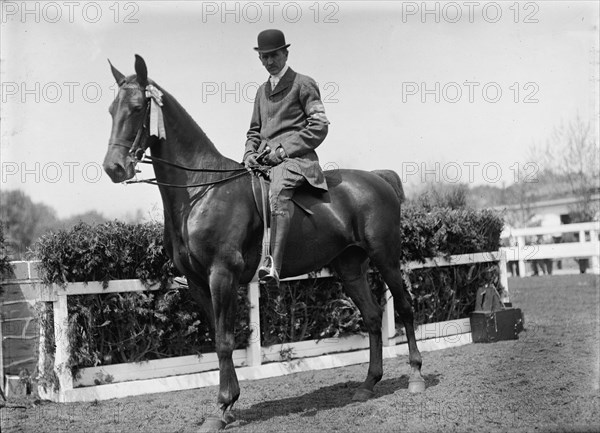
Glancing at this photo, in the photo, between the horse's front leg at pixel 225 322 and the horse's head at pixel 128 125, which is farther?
the horse's front leg at pixel 225 322

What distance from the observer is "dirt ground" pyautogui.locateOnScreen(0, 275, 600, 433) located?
17.3ft

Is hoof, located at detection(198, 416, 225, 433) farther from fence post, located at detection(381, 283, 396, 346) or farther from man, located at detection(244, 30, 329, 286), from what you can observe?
→ fence post, located at detection(381, 283, 396, 346)

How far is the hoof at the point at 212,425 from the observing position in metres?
5.25

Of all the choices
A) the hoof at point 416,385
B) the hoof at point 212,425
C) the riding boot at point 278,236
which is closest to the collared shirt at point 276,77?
the riding boot at point 278,236

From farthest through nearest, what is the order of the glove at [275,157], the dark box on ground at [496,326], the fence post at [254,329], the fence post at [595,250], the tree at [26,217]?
the tree at [26,217] < the fence post at [595,250] < the dark box on ground at [496,326] < the fence post at [254,329] < the glove at [275,157]

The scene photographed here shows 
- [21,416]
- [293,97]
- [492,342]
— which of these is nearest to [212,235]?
[293,97]

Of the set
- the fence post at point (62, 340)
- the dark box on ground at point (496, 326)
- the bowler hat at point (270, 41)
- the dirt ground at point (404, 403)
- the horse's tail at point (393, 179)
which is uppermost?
the bowler hat at point (270, 41)

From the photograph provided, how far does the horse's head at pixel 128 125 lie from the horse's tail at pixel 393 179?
3051 mm

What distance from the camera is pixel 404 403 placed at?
6020 mm

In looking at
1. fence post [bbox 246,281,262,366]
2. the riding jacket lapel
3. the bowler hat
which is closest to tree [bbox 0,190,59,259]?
fence post [bbox 246,281,262,366]

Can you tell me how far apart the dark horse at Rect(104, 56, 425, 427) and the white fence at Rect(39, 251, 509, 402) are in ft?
5.23

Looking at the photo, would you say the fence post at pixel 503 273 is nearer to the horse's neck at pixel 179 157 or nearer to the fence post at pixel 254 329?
the fence post at pixel 254 329

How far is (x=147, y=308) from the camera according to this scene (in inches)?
283

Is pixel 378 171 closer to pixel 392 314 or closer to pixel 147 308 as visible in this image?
pixel 392 314
